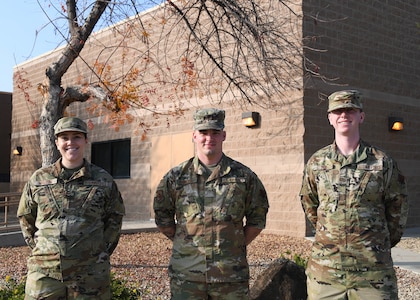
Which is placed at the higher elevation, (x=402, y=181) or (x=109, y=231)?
(x=402, y=181)

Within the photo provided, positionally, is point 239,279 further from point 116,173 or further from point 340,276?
point 116,173

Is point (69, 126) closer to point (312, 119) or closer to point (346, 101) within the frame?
point (346, 101)

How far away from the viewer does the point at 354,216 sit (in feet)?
11.1

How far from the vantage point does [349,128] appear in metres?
3.48

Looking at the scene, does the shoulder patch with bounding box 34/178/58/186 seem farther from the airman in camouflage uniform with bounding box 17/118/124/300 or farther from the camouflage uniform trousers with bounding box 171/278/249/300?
the camouflage uniform trousers with bounding box 171/278/249/300

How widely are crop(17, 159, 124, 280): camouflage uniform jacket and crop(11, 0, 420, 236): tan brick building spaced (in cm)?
533

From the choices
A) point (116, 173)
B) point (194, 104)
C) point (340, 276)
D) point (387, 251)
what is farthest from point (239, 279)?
point (116, 173)

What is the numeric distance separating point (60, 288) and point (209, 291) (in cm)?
102

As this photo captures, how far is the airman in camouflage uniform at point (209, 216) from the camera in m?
3.46

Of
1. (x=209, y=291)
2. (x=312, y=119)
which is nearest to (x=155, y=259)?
(x=312, y=119)

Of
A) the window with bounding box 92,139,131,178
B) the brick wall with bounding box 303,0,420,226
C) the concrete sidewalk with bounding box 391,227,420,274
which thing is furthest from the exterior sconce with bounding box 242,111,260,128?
the window with bounding box 92,139,131,178

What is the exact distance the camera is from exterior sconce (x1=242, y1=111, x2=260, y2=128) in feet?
35.1

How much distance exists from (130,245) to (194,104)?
14.2 feet

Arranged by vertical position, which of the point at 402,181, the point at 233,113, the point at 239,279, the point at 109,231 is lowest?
the point at 239,279
